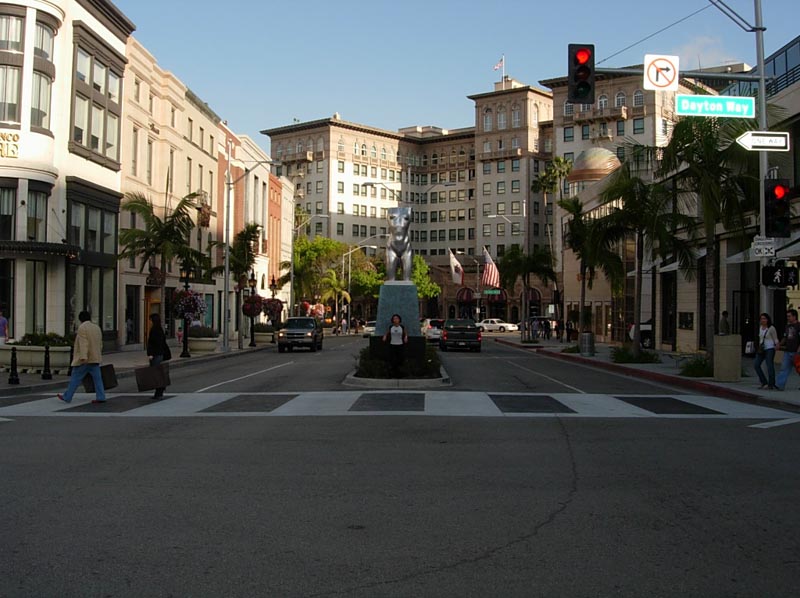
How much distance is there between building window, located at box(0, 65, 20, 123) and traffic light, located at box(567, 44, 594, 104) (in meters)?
23.1

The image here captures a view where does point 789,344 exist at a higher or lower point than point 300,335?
higher

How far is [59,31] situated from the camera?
32844mm

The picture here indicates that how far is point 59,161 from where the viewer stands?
33000mm

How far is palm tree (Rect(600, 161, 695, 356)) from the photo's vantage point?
86.2 ft

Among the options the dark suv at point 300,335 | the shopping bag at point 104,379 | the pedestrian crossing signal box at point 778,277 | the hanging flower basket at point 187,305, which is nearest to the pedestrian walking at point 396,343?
the shopping bag at point 104,379

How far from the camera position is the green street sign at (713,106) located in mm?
17625

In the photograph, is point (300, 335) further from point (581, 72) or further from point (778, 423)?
point (778, 423)

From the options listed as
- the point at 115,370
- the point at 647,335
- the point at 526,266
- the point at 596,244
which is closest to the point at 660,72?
the point at 596,244

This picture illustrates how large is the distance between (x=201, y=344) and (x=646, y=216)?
67.7 feet

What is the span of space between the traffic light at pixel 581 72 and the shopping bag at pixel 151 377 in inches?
395

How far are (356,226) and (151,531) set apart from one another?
11733 centimetres

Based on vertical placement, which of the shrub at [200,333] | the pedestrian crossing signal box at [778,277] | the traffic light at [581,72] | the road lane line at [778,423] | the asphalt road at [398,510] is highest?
the traffic light at [581,72]

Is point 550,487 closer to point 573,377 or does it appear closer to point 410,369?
point 410,369

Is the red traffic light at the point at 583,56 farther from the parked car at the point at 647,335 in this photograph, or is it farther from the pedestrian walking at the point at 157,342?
the parked car at the point at 647,335
